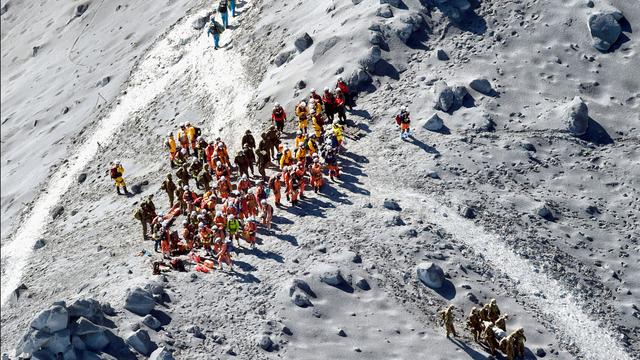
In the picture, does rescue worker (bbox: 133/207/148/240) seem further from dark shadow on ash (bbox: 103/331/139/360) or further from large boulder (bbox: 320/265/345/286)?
dark shadow on ash (bbox: 103/331/139/360)

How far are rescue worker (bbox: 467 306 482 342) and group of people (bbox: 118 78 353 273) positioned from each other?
27.6ft

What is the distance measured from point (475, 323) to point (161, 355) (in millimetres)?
9507

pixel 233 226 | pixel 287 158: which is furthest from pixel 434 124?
pixel 233 226

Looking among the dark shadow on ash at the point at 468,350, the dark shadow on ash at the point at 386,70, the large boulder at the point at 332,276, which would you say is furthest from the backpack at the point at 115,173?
the dark shadow on ash at the point at 468,350

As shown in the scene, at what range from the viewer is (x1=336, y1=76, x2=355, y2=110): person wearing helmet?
126 feet

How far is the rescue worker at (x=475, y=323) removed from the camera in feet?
87.3

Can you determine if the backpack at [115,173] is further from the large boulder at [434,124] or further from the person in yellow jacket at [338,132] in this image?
the large boulder at [434,124]

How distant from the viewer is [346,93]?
39125 millimetres

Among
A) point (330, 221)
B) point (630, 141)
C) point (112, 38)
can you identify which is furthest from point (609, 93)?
point (112, 38)

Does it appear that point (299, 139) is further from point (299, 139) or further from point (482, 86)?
point (482, 86)

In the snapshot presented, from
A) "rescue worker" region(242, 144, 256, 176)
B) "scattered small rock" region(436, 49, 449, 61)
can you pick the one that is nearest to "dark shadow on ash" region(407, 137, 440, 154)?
"scattered small rock" region(436, 49, 449, 61)

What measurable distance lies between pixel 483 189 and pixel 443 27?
1183cm

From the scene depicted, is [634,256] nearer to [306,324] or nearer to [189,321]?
[306,324]

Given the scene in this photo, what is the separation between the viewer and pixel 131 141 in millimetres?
48156
